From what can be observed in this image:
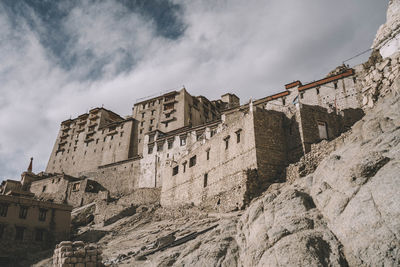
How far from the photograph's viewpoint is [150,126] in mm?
53844

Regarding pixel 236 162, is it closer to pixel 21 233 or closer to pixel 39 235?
pixel 39 235

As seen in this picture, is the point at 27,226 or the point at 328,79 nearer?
the point at 27,226

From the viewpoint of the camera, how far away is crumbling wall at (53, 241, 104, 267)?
13.1 meters

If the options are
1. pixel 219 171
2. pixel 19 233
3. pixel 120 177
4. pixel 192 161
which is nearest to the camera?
pixel 219 171

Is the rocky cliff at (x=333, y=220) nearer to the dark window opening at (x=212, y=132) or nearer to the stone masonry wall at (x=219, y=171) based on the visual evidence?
the stone masonry wall at (x=219, y=171)

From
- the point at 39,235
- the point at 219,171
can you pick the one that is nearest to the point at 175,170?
the point at 219,171

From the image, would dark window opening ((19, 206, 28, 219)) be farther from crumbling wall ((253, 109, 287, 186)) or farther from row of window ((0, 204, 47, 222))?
crumbling wall ((253, 109, 287, 186))

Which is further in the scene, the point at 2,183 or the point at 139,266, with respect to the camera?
the point at 2,183

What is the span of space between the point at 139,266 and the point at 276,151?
10.5 metres

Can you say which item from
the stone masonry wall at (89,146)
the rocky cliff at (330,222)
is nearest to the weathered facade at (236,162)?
the rocky cliff at (330,222)

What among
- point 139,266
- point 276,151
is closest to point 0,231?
point 139,266

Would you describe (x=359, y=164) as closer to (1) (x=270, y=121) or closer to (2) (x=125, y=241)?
(1) (x=270, y=121)

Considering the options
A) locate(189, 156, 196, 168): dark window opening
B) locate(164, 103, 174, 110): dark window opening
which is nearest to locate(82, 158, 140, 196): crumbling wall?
locate(164, 103, 174, 110): dark window opening

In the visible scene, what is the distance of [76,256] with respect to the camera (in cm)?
1348
